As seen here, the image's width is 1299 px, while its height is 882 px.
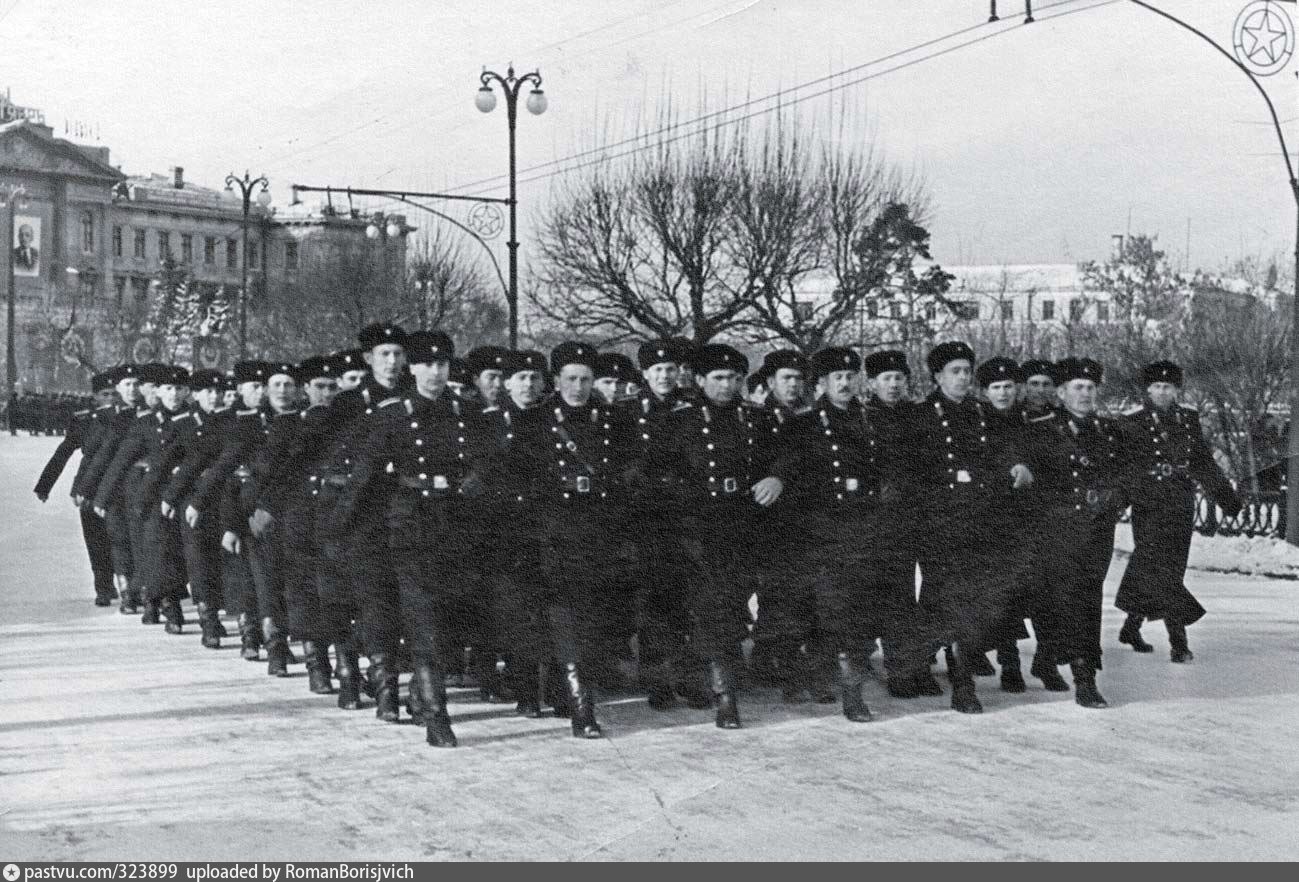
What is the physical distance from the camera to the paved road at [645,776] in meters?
5.45

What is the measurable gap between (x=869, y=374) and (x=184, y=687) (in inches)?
164

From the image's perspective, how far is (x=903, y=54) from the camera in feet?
43.0

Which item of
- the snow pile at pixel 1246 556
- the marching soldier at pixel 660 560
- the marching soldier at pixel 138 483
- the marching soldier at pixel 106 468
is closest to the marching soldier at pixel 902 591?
the marching soldier at pixel 660 560

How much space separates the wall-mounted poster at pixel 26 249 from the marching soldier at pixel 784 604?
17887 mm

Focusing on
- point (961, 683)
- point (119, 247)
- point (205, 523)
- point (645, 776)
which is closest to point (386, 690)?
point (645, 776)

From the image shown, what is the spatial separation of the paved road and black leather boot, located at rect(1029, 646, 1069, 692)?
0.26 metres

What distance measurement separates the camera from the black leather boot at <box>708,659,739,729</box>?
762 cm

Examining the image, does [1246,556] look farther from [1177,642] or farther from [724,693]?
[724,693]

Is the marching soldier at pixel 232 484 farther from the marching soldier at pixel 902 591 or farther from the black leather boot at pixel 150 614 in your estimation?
the marching soldier at pixel 902 591

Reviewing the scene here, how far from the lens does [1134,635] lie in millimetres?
10242

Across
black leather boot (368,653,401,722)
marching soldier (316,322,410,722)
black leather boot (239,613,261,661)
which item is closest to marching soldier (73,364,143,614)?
black leather boot (239,613,261,661)

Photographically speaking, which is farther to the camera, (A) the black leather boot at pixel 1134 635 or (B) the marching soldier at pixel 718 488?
(A) the black leather boot at pixel 1134 635

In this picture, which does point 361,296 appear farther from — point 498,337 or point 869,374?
point 869,374

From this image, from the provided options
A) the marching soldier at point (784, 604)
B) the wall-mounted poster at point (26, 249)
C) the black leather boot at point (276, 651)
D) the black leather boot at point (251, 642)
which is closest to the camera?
the marching soldier at point (784, 604)
